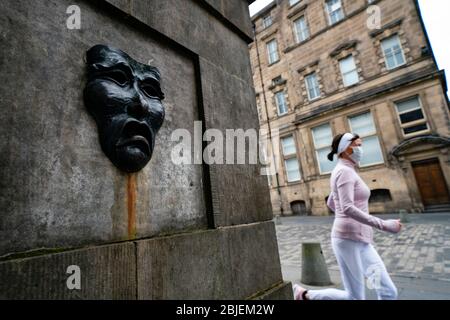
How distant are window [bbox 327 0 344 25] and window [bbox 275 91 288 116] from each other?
5.84m

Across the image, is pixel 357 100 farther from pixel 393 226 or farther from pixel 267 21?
pixel 393 226

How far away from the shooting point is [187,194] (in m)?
1.86

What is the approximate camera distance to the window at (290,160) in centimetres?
1838

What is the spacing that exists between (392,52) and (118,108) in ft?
57.2

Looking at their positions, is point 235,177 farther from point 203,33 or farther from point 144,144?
point 203,33

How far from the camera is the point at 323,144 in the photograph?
665 inches

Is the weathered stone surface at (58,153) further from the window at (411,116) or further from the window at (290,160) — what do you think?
the window at (290,160)

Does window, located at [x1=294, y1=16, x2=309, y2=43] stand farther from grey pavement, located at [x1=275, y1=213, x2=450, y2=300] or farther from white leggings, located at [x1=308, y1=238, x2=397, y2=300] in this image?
white leggings, located at [x1=308, y1=238, x2=397, y2=300]

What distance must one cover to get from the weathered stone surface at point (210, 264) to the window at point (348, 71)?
16.4 metres

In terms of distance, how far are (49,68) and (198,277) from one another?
4.92ft

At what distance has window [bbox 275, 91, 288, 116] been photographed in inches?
781

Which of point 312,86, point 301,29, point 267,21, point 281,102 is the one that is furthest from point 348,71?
point 267,21

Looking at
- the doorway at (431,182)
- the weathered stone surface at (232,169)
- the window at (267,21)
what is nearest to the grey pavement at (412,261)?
the weathered stone surface at (232,169)
